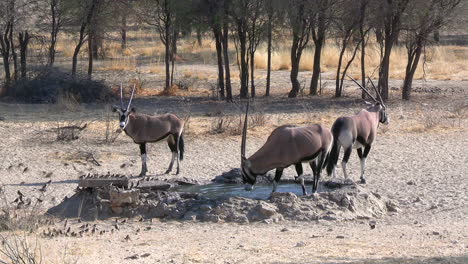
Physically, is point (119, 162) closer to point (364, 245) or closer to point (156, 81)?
point (364, 245)

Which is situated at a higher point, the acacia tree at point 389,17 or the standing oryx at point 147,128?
the acacia tree at point 389,17

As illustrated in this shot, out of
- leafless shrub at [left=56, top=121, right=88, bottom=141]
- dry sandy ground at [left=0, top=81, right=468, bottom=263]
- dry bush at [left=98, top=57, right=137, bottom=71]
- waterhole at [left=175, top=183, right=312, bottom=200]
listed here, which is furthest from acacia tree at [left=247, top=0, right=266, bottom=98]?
waterhole at [left=175, top=183, right=312, bottom=200]

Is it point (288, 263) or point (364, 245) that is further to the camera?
point (364, 245)

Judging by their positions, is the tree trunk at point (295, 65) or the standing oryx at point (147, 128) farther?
the tree trunk at point (295, 65)

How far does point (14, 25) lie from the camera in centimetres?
2680

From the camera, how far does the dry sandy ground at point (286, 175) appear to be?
8961 millimetres

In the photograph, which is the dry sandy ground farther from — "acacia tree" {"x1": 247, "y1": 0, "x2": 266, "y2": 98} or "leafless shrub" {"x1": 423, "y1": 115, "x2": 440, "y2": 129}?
"acacia tree" {"x1": 247, "y1": 0, "x2": 266, "y2": 98}

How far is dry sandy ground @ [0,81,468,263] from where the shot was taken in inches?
353

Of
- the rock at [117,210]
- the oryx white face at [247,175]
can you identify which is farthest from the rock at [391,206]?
the rock at [117,210]

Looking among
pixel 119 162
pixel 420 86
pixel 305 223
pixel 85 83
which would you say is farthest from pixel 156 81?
pixel 305 223

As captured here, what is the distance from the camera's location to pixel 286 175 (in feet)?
47.3

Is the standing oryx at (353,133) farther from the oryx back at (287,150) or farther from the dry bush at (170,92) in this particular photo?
the dry bush at (170,92)

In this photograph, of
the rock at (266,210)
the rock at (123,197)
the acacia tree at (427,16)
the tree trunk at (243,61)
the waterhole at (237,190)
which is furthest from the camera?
the tree trunk at (243,61)

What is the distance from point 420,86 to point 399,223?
67.4 ft
